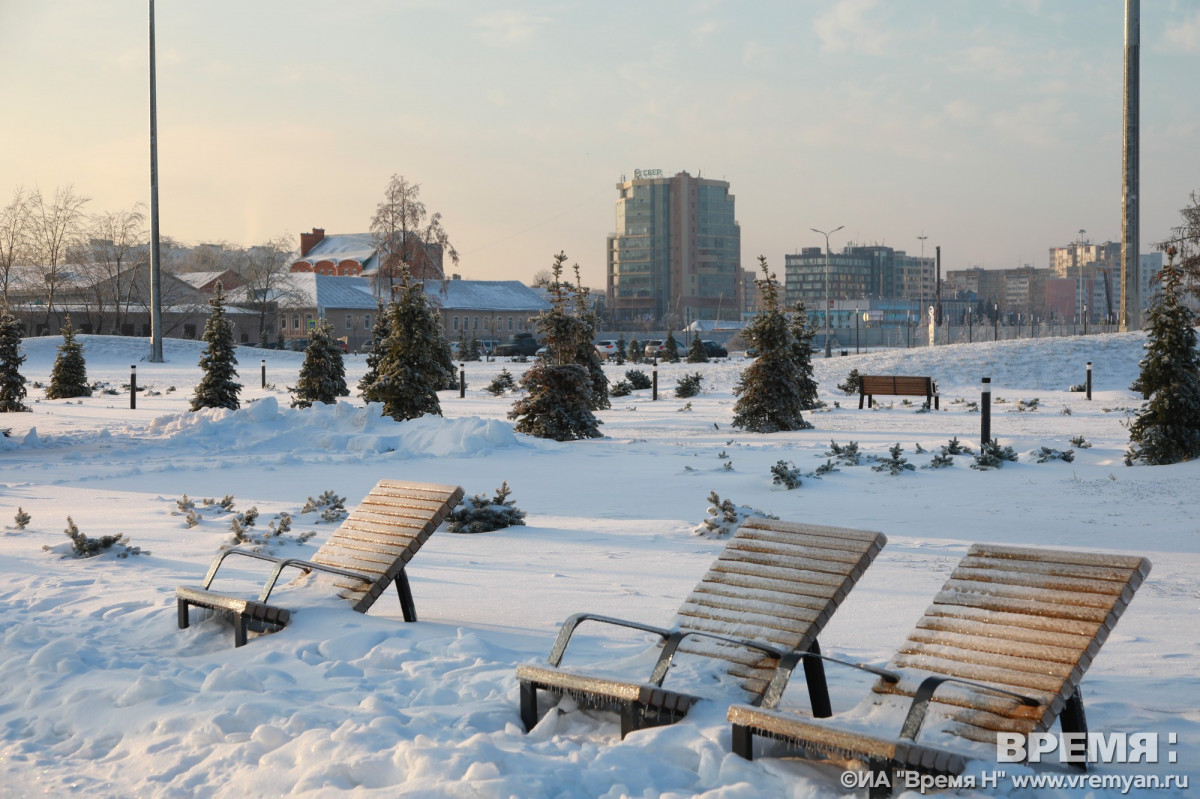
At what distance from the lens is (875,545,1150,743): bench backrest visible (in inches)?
170

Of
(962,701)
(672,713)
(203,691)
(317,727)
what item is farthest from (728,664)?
(203,691)

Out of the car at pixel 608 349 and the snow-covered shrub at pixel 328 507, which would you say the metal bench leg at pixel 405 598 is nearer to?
the snow-covered shrub at pixel 328 507

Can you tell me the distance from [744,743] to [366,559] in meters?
3.32

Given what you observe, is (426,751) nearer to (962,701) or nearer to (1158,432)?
(962,701)

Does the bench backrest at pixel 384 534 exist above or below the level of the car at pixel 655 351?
below

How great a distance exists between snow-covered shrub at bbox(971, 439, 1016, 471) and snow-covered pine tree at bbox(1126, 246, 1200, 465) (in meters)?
1.87

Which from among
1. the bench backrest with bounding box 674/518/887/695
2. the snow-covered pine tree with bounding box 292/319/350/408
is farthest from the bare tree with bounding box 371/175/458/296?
the bench backrest with bounding box 674/518/887/695

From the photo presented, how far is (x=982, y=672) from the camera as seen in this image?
4.56 m

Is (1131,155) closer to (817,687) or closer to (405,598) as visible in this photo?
(405,598)

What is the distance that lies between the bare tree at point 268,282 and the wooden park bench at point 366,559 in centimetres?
7970

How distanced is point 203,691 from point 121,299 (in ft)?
256

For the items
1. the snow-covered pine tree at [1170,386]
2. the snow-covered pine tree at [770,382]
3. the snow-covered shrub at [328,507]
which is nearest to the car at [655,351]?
the snow-covered pine tree at [770,382]

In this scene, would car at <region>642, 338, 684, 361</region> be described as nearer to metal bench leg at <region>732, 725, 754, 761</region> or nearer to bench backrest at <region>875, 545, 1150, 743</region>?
bench backrest at <region>875, 545, 1150, 743</region>

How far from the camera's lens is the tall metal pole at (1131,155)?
3994cm
